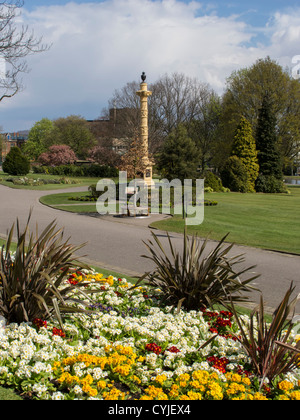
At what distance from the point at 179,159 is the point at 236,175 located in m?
5.12

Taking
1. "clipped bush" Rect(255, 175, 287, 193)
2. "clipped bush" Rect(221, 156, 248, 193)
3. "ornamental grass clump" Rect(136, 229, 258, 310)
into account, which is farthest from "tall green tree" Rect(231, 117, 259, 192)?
"ornamental grass clump" Rect(136, 229, 258, 310)

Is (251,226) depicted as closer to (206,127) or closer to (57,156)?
(206,127)

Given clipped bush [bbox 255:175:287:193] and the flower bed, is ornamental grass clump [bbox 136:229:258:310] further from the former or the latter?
clipped bush [bbox 255:175:287:193]

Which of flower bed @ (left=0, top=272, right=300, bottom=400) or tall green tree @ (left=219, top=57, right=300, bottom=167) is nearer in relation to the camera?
flower bed @ (left=0, top=272, right=300, bottom=400)

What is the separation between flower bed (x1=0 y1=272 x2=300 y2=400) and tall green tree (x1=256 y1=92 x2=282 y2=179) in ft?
109

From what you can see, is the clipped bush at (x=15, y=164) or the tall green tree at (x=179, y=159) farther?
the clipped bush at (x=15, y=164)

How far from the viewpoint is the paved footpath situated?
294 inches

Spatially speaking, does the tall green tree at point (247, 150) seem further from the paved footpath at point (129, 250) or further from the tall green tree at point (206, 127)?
the paved footpath at point (129, 250)

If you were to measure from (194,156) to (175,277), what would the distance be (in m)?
29.5

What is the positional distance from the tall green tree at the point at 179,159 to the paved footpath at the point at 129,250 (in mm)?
17432

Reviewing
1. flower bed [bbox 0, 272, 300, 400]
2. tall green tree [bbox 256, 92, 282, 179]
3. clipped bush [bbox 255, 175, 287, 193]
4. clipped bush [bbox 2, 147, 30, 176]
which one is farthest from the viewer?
clipped bush [bbox 2, 147, 30, 176]

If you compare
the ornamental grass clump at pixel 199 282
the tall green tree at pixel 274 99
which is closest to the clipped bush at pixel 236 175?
the tall green tree at pixel 274 99

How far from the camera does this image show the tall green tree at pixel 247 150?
34.9 meters
